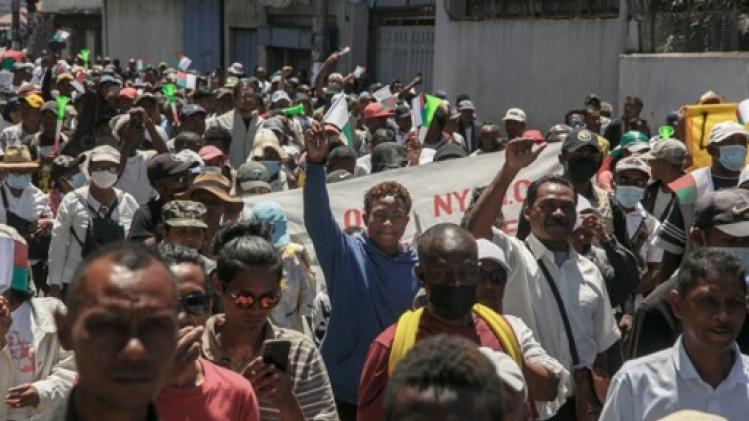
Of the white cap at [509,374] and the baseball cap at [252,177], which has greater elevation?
the white cap at [509,374]

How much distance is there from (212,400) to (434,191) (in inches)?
204

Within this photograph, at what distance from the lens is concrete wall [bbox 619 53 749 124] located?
15.1m

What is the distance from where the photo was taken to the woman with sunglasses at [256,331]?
4145 millimetres

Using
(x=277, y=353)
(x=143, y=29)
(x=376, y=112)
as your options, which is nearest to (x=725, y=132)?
(x=277, y=353)

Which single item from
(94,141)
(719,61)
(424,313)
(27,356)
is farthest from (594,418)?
(719,61)

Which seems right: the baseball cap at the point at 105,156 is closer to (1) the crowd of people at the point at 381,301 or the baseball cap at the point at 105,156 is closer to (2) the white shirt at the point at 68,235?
(1) the crowd of people at the point at 381,301

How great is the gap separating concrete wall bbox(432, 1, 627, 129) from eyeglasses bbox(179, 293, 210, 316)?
14.4m

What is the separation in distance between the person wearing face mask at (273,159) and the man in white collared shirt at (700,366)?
5619mm

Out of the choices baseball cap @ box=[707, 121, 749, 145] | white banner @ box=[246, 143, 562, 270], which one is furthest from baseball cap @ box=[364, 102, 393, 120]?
baseball cap @ box=[707, 121, 749, 145]

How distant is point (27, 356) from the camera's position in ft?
15.9

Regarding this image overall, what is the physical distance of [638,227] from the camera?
26.0ft

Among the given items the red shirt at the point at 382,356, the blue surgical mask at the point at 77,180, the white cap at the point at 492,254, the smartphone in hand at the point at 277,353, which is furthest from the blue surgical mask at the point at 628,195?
the smartphone in hand at the point at 277,353

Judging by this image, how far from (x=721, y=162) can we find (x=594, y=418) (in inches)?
117

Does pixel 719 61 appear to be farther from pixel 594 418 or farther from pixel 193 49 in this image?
pixel 193 49
